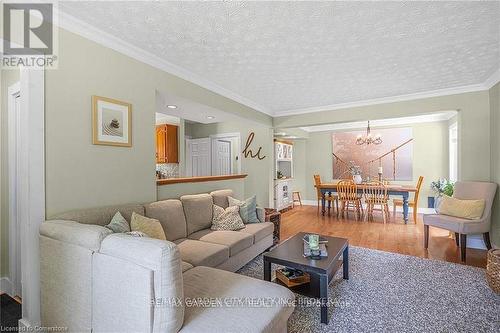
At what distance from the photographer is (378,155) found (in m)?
6.54

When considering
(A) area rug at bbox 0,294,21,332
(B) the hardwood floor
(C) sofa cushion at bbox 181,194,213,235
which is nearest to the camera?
(A) area rug at bbox 0,294,21,332

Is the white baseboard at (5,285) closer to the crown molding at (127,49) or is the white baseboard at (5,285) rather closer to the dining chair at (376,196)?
the crown molding at (127,49)

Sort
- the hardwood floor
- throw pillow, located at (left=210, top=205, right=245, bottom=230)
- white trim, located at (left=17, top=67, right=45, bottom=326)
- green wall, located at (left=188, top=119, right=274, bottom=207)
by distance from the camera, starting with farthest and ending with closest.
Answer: green wall, located at (left=188, top=119, right=274, bottom=207), the hardwood floor, throw pillow, located at (left=210, top=205, right=245, bottom=230), white trim, located at (left=17, top=67, right=45, bottom=326)

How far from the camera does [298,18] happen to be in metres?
1.90

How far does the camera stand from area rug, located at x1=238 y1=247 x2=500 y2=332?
1.85 meters

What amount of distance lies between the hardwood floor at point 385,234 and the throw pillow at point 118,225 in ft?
9.13

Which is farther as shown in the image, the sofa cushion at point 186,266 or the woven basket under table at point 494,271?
the woven basket under table at point 494,271

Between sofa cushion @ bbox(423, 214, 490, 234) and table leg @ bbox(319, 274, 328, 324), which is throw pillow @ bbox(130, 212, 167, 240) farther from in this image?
sofa cushion @ bbox(423, 214, 490, 234)

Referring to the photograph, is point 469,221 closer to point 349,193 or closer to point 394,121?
point 349,193

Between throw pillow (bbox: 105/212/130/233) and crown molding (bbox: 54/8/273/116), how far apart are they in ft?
5.14

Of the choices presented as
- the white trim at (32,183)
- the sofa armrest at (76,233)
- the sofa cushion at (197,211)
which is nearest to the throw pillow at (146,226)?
the sofa armrest at (76,233)

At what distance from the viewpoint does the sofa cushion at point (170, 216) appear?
247 cm

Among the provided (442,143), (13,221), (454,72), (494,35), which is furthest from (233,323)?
(442,143)

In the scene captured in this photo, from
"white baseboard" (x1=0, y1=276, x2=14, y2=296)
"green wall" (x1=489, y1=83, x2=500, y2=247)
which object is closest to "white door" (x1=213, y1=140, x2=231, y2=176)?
"white baseboard" (x1=0, y1=276, x2=14, y2=296)
